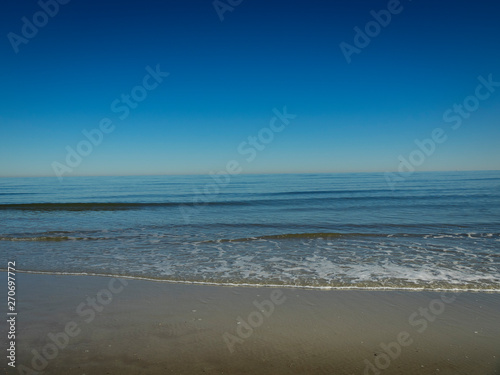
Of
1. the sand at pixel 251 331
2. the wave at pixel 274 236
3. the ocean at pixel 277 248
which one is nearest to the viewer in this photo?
the sand at pixel 251 331

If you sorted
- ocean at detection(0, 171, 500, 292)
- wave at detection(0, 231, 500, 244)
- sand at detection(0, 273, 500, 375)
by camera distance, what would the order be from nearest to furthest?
sand at detection(0, 273, 500, 375)
ocean at detection(0, 171, 500, 292)
wave at detection(0, 231, 500, 244)

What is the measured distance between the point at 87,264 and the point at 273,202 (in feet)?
67.9

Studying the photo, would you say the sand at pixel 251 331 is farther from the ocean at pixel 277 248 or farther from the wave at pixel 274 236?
the wave at pixel 274 236

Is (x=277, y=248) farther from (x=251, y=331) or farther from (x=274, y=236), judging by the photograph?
(x=251, y=331)

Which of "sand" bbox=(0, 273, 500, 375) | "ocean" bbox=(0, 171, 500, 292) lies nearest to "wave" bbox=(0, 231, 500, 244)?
"ocean" bbox=(0, 171, 500, 292)

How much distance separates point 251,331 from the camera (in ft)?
16.6

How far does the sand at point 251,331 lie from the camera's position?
13.4 ft

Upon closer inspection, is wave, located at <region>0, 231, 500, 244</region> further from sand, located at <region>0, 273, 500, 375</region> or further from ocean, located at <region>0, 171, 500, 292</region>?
sand, located at <region>0, 273, 500, 375</region>

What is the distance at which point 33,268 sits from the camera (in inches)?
354

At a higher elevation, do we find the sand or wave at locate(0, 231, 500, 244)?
wave at locate(0, 231, 500, 244)

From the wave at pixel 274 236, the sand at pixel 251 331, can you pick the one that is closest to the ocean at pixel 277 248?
the wave at pixel 274 236

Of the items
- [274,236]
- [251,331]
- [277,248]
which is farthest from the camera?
[274,236]

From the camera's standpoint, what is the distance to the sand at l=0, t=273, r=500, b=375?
4.07m

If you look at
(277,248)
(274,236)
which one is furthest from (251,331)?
(274,236)
